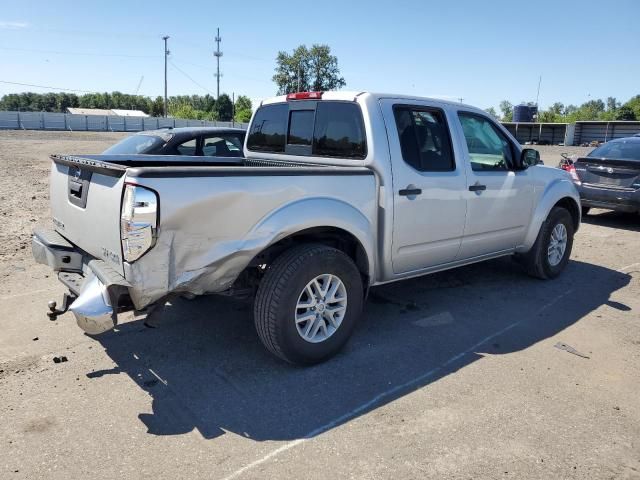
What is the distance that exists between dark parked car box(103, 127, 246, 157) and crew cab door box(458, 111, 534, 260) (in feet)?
13.9

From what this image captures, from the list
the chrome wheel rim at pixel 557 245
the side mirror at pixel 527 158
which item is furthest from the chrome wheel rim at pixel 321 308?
the chrome wheel rim at pixel 557 245

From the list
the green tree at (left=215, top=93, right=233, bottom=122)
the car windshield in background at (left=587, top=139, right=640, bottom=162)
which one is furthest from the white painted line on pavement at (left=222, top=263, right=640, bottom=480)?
the green tree at (left=215, top=93, right=233, bottom=122)

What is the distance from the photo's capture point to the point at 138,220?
2941 millimetres

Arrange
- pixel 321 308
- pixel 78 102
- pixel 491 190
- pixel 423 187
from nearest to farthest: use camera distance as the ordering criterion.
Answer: pixel 321 308, pixel 423 187, pixel 491 190, pixel 78 102

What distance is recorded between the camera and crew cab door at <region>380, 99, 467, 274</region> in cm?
422

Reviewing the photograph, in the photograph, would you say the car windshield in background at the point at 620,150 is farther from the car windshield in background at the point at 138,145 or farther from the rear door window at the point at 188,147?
the car windshield in background at the point at 138,145

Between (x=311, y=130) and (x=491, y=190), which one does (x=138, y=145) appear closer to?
(x=311, y=130)

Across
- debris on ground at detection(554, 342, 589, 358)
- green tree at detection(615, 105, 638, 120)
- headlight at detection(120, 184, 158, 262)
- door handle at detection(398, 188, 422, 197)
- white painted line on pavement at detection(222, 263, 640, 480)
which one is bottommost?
white painted line on pavement at detection(222, 263, 640, 480)

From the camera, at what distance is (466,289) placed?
5.73 m

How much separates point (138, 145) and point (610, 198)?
819cm

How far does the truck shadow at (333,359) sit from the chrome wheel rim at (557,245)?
323 mm

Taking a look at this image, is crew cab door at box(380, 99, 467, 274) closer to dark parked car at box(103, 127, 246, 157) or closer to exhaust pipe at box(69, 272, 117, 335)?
exhaust pipe at box(69, 272, 117, 335)

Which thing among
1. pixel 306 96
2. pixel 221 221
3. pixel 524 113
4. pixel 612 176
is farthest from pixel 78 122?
pixel 221 221

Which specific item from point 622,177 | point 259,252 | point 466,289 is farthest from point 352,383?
point 622,177
